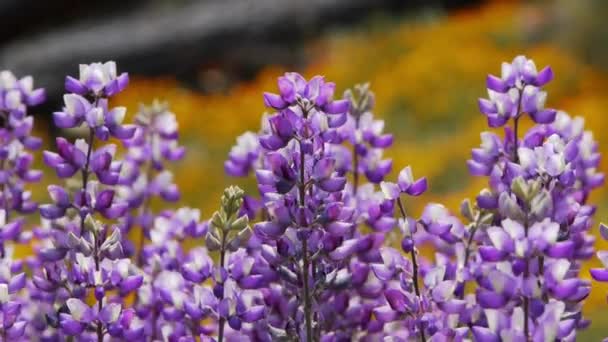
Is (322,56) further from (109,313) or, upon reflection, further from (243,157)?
(109,313)

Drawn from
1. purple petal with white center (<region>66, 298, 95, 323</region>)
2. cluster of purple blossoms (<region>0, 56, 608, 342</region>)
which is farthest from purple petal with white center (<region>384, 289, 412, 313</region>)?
purple petal with white center (<region>66, 298, 95, 323</region>)

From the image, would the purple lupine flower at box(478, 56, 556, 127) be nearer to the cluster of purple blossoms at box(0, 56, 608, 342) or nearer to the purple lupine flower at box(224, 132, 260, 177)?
the cluster of purple blossoms at box(0, 56, 608, 342)

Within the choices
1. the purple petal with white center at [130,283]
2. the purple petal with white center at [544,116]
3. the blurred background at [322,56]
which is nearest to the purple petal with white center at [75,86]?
the purple petal with white center at [130,283]

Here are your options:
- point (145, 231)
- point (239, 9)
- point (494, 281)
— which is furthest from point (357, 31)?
point (494, 281)

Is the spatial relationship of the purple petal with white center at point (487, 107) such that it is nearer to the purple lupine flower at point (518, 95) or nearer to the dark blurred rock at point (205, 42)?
the purple lupine flower at point (518, 95)

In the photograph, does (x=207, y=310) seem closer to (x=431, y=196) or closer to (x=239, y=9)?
(x=431, y=196)

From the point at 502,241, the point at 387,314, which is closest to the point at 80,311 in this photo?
the point at 387,314
